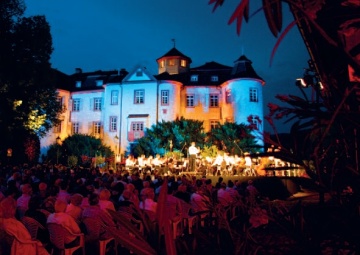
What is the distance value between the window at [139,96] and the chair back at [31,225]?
1505 inches

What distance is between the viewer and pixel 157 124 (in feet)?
133

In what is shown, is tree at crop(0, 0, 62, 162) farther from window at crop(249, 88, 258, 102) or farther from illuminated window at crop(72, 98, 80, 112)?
window at crop(249, 88, 258, 102)

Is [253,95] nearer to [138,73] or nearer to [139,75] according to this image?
[139,75]

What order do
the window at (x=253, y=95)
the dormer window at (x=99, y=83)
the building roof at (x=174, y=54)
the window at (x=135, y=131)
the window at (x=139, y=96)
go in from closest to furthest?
1. the window at (x=253, y=95)
2. the window at (x=135, y=131)
3. the window at (x=139, y=96)
4. the dormer window at (x=99, y=83)
5. the building roof at (x=174, y=54)

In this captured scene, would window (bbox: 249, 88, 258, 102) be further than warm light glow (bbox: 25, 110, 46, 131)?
Yes

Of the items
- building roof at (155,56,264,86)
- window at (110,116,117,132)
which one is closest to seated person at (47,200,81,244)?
building roof at (155,56,264,86)

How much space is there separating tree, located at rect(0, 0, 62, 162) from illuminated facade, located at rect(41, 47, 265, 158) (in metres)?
13.8

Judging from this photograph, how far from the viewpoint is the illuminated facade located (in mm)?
42875

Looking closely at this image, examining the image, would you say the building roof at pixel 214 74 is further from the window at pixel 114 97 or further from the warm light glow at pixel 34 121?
the warm light glow at pixel 34 121

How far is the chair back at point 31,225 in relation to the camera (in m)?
6.34

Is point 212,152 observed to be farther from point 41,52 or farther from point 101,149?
point 41,52

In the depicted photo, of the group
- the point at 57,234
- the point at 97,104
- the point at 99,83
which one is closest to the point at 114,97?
the point at 97,104

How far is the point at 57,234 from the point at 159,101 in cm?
3796

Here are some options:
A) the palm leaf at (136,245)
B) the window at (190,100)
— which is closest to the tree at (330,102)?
the palm leaf at (136,245)
